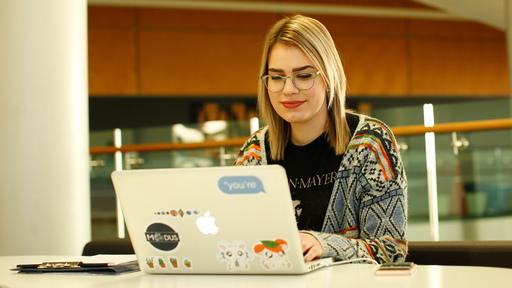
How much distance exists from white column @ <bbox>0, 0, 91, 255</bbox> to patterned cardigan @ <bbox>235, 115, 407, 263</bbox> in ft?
3.91

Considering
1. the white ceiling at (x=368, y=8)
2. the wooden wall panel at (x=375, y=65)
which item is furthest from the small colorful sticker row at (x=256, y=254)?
the wooden wall panel at (x=375, y=65)

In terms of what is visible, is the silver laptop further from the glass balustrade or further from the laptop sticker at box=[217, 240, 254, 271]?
the glass balustrade

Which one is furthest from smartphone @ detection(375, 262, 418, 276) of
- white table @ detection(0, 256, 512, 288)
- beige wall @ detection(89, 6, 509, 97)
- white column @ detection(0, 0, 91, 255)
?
beige wall @ detection(89, 6, 509, 97)

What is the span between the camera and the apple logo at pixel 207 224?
128 cm

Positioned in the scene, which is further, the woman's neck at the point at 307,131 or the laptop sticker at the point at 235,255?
the woman's neck at the point at 307,131

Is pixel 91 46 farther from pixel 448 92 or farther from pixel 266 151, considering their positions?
pixel 266 151

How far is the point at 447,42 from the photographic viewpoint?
8.79 m

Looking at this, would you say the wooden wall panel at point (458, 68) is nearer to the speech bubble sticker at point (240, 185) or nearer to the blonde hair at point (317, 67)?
the blonde hair at point (317, 67)

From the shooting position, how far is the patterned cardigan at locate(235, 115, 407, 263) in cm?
162

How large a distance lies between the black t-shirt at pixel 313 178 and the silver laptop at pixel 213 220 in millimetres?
446

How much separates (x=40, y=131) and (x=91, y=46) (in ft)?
18.0

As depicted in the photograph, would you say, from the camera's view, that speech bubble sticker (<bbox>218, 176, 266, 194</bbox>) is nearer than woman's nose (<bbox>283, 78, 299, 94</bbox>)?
Yes

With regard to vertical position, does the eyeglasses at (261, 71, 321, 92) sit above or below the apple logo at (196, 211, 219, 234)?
above

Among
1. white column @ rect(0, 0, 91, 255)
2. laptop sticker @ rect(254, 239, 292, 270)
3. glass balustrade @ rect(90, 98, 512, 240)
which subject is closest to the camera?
laptop sticker @ rect(254, 239, 292, 270)
